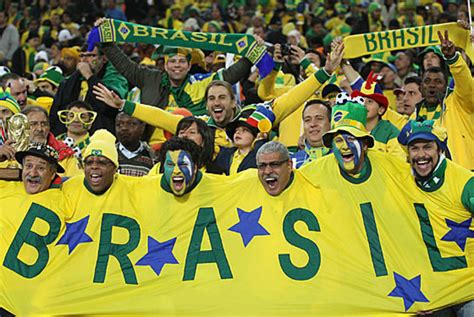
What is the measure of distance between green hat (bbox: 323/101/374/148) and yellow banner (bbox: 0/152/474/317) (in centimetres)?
21

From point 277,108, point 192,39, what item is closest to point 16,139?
point 277,108

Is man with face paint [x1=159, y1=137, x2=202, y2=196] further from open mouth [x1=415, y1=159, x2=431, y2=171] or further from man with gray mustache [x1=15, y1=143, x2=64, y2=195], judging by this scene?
open mouth [x1=415, y1=159, x2=431, y2=171]

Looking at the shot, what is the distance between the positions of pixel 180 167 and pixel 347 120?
133 centimetres

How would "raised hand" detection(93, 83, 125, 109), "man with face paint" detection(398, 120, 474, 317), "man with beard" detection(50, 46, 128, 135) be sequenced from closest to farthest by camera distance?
"man with face paint" detection(398, 120, 474, 317)
"raised hand" detection(93, 83, 125, 109)
"man with beard" detection(50, 46, 128, 135)

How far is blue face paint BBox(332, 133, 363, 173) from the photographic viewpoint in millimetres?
7613

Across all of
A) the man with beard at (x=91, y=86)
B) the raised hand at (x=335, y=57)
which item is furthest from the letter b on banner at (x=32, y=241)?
the man with beard at (x=91, y=86)

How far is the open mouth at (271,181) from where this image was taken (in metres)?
7.67

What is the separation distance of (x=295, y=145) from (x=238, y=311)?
286cm

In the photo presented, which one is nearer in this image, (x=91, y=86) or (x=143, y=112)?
(x=143, y=112)

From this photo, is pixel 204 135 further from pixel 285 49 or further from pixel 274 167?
pixel 285 49

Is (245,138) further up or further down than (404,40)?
further down

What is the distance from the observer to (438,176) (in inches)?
296

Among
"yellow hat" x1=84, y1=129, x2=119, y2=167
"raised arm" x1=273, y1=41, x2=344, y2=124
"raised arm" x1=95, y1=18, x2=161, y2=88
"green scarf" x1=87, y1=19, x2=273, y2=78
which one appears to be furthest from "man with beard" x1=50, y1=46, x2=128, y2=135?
"yellow hat" x1=84, y1=129, x2=119, y2=167

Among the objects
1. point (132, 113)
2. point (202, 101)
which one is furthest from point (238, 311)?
point (202, 101)
